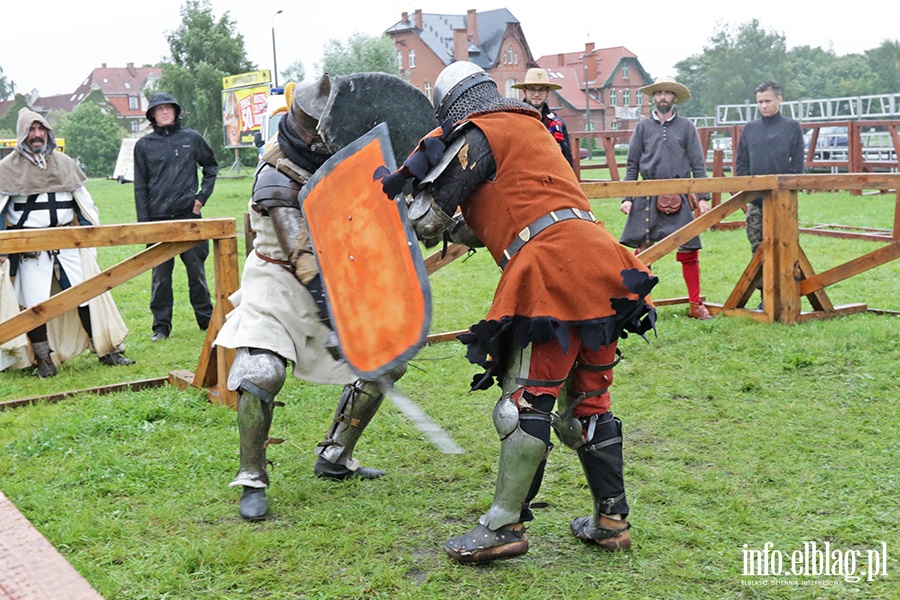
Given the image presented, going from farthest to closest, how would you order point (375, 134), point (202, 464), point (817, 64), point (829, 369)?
point (817, 64)
point (829, 369)
point (202, 464)
point (375, 134)

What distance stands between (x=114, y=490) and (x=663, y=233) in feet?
14.7

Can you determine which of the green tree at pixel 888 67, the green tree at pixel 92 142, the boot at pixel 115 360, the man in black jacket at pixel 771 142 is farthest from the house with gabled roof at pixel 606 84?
the boot at pixel 115 360

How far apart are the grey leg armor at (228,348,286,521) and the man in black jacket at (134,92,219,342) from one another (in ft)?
12.7

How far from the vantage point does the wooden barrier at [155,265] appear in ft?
15.5

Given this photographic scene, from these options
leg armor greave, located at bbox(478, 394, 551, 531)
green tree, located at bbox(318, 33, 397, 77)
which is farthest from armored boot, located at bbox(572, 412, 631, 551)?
green tree, located at bbox(318, 33, 397, 77)

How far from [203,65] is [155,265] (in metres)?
41.0

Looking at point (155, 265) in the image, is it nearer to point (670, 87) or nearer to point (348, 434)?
point (348, 434)

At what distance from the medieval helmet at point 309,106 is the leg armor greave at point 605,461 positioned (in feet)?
4.85

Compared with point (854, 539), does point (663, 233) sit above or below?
above

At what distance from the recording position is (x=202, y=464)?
4.21 m

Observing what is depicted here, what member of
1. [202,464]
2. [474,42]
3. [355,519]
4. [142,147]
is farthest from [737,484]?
[474,42]

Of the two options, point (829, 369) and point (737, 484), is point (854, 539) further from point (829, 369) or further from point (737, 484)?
point (829, 369)

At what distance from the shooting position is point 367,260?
3.12m

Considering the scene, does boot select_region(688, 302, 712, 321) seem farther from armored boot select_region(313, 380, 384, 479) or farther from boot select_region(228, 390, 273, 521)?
boot select_region(228, 390, 273, 521)
